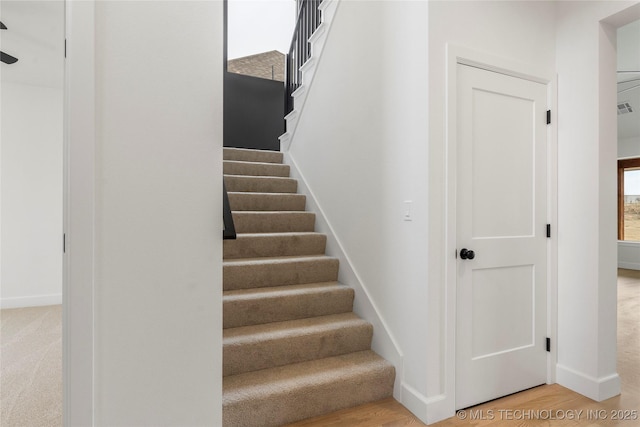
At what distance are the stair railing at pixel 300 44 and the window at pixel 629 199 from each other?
717 centimetres

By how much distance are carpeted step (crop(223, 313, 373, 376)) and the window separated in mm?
7881

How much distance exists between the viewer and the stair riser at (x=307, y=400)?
71.6 inches

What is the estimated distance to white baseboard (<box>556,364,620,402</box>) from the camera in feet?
7.10

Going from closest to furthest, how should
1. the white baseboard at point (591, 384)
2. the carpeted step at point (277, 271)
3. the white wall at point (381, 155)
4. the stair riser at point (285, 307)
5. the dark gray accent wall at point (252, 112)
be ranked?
the white wall at point (381, 155) < the white baseboard at point (591, 384) < the stair riser at point (285, 307) < the carpeted step at point (277, 271) < the dark gray accent wall at point (252, 112)

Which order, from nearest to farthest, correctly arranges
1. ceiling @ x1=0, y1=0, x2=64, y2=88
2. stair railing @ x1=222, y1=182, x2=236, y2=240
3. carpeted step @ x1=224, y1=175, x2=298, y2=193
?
stair railing @ x1=222, y1=182, x2=236, y2=240
ceiling @ x1=0, y1=0, x2=64, y2=88
carpeted step @ x1=224, y1=175, x2=298, y2=193

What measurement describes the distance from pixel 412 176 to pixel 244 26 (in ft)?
14.6

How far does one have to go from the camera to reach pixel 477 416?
2002 mm

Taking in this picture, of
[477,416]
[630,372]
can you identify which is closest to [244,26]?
[477,416]

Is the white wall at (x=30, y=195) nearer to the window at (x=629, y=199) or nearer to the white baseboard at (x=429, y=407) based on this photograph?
the white baseboard at (x=429, y=407)

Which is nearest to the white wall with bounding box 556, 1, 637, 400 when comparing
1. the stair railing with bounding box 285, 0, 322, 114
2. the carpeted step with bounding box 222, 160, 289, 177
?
the stair railing with bounding box 285, 0, 322, 114

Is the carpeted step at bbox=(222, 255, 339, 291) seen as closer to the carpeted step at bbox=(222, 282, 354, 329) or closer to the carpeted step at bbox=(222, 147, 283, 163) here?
the carpeted step at bbox=(222, 282, 354, 329)

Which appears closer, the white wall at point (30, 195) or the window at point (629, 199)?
the white wall at point (30, 195)

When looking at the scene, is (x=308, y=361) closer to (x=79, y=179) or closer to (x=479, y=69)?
(x=79, y=179)

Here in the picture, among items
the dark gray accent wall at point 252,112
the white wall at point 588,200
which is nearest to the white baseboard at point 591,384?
the white wall at point 588,200
